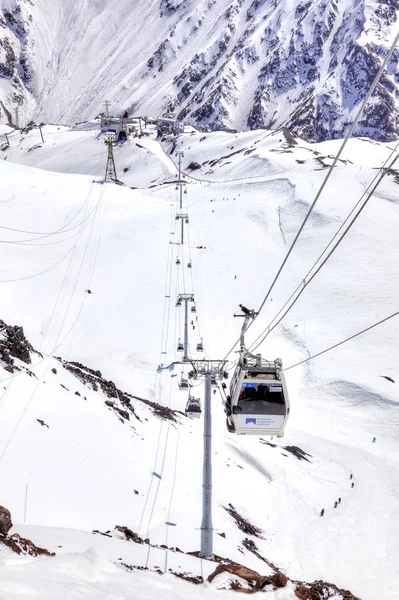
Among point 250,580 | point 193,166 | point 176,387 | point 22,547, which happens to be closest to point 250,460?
point 176,387

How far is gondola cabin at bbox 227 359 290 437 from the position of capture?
16.5 metres

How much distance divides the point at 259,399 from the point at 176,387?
82.7 ft

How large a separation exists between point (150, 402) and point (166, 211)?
41236mm

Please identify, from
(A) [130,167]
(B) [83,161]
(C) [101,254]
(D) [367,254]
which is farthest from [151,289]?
(B) [83,161]

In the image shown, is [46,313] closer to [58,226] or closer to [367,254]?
[58,226]

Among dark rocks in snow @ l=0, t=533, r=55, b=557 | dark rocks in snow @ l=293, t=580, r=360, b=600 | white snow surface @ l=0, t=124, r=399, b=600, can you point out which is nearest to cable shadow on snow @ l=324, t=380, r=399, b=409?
white snow surface @ l=0, t=124, r=399, b=600

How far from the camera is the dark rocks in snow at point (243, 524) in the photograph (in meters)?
25.4

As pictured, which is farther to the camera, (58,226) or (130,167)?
(130,167)

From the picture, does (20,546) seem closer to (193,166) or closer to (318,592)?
(318,592)

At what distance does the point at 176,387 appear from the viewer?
41.4 metres

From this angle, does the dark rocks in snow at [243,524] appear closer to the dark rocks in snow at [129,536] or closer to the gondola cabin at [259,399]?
the dark rocks in snow at [129,536]

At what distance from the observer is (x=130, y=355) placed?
43.5 m

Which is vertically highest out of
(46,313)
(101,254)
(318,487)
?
(101,254)

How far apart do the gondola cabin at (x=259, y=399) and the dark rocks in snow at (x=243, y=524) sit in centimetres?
1035
